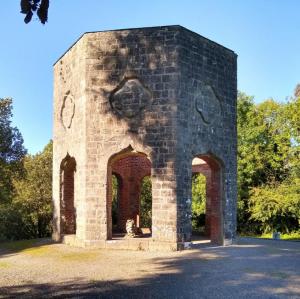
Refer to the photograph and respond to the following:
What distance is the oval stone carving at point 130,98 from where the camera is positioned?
10.7 metres

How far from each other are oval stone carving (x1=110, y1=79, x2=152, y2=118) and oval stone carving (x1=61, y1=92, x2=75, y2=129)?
1649mm

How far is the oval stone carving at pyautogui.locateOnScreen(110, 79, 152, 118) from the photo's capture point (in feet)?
35.2

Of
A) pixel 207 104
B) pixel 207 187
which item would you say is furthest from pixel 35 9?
pixel 207 187

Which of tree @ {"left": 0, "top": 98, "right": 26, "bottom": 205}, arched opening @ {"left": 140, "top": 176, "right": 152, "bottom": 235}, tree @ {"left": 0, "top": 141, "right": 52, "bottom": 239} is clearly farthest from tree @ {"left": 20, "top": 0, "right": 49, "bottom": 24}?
arched opening @ {"left": 140, "top": 176, "right": 152, "bottom": 235}

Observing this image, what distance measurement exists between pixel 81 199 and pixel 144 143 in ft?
7.48

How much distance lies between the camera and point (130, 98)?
10.9 m

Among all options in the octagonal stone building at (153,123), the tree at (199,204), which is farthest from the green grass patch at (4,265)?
the tree at (199,204)

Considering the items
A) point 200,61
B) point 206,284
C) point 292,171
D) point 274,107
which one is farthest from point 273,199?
point 206,284

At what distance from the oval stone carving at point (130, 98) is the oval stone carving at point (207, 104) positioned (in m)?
1.44

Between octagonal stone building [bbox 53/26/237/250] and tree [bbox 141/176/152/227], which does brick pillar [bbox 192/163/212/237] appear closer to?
octagonal stone building [bbox 53/26/237/250]

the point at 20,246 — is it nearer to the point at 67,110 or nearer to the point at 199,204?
the point at 67,110

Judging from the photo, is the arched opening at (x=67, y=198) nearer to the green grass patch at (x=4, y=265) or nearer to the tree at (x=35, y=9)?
the green grass patch at (x=4, y=265)

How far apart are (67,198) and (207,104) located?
16.9 ft

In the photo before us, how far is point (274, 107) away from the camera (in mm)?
24391
